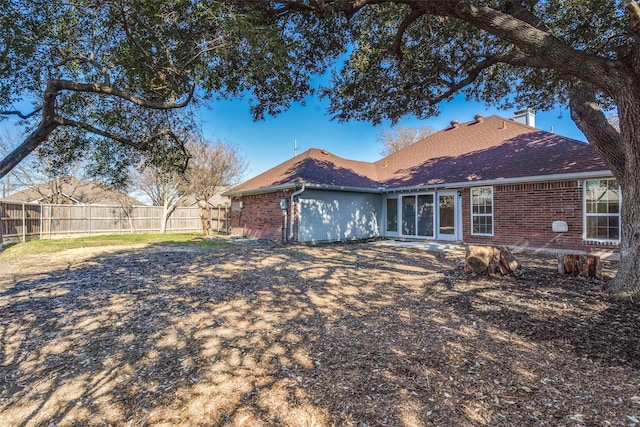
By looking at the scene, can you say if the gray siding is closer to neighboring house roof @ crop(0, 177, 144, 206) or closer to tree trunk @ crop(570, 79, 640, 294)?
tree trunk @ crop(570, 79, 640, 294)

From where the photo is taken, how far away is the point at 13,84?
5453mm

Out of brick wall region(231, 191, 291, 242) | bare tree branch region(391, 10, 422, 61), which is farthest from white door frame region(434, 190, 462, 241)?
bare tree branch region(391, 10, 422, 61)

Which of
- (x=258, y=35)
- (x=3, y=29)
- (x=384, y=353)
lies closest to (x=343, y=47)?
(x=258, y=35)

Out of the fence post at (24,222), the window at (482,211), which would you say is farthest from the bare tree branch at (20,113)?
the window at (482,211)

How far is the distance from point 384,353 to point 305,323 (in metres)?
1.15

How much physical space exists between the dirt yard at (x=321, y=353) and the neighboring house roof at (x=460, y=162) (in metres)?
5.61

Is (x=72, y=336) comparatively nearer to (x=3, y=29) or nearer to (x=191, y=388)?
(x=191, y=388)

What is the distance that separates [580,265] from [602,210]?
4.43 metres

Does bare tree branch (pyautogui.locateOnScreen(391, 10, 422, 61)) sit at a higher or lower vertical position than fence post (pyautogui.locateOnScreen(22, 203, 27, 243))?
higher

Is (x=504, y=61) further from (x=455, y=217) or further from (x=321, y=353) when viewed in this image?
(x=455, y=217)

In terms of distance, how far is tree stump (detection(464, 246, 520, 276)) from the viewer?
6.06m

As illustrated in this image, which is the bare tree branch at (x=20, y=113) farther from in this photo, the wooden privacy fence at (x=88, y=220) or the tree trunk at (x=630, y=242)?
the tree trunk at (x=630, y=242)

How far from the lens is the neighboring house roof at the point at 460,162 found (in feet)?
32.7

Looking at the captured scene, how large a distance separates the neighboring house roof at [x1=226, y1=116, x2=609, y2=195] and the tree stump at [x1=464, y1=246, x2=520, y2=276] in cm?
482
